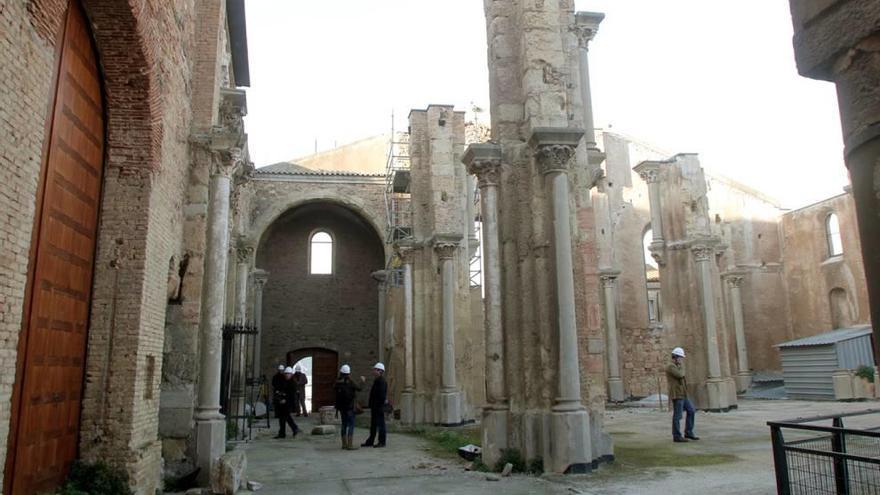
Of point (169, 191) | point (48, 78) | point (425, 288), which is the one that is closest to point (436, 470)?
point (169, 191)

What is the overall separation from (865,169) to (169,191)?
25.9 ft

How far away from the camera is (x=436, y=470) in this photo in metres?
9.30

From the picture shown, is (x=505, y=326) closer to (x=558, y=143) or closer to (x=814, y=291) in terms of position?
(x=558, y=143)

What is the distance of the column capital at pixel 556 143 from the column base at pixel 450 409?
8.79 meters

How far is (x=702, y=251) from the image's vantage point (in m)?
19.0

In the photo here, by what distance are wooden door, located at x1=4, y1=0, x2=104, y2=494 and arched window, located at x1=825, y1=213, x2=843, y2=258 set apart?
29994mm

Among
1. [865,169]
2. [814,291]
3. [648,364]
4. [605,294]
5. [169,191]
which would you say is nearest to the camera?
[865,169]

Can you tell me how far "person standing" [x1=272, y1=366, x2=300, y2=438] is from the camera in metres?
14.8

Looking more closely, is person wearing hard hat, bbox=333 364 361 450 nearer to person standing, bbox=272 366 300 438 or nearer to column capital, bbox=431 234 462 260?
person standing, bbox=272 366 300 438

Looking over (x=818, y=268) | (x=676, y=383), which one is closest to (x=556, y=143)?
(x=676, y=383)

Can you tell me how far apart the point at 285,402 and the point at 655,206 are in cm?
1216

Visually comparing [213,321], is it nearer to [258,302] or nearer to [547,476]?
[547,476]

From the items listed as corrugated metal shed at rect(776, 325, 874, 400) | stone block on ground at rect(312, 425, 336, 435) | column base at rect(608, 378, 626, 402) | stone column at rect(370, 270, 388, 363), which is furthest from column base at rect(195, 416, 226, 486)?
corrugated metal shed at rect(776, 325, 874, 400)

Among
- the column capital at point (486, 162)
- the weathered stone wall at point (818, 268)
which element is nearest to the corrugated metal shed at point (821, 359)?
the weathered stone wall at point (818, 268)
